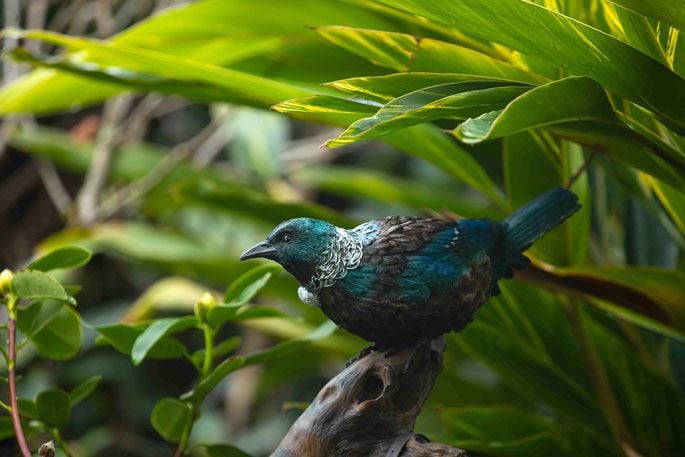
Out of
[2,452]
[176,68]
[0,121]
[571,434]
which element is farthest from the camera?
[0,121]

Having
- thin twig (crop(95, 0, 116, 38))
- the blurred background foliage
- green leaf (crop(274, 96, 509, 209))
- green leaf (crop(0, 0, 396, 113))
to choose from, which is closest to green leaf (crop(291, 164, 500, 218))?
the blurred background foliage

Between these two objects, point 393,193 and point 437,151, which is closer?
point 437,151

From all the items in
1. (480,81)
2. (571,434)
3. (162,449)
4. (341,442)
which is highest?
(480,81)

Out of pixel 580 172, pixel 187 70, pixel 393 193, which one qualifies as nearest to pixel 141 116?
pixel 393 193

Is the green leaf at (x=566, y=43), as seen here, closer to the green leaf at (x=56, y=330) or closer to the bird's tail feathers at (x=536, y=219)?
the bird's tail feathers at (x=536, y=219)

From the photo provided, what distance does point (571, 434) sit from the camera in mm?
1185

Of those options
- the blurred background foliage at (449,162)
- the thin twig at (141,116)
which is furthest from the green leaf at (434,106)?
the thin twig at (141,116)

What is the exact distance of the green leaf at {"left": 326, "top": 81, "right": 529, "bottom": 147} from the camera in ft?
2.33

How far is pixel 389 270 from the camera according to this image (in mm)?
832

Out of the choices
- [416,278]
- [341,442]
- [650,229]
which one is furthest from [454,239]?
[650,229]

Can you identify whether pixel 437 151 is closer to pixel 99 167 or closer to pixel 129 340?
pixel 129 340

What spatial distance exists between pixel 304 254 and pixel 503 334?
0.48 meters

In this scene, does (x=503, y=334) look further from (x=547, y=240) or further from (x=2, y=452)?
(x=2, y=452)

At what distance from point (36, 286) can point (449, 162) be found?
0.52 m
